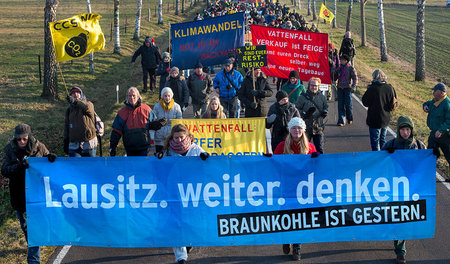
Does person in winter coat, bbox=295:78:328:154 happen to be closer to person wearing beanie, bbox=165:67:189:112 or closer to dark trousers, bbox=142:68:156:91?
person wearing beanie, bbox=165:67:189:112

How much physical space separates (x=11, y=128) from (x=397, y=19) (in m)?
60.2

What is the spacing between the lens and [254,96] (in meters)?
11.5

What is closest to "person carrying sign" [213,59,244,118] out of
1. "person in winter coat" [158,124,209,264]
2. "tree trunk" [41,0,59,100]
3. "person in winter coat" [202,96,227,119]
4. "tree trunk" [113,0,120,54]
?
"person in winter coat" [202,96,227,119]

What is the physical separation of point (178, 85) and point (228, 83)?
3.79 feet

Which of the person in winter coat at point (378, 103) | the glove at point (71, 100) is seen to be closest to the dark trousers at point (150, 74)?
the person in winter coat at point (378, 103)

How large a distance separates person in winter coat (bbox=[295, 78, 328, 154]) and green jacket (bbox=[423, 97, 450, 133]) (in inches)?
76.5

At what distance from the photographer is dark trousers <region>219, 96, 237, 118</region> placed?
12719 millimetres

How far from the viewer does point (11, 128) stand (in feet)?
52.0

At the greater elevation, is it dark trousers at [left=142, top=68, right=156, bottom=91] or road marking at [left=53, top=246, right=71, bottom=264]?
dark trousers at [left=142, top=68, right=156, bottom=91]

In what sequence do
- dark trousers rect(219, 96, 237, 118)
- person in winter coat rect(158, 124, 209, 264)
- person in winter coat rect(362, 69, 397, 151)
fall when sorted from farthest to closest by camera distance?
1. dark trousers rect(219, 96, 237, 118)
2. person in winter coat rect(362, 69, 397, 151)
3. person in winter coat rect(158, 124, 209, 264)

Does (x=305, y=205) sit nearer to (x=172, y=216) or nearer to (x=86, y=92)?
(x=172, y=216)

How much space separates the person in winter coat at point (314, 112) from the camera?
33.1 ft

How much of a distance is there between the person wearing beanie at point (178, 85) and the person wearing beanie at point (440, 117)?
5274mm

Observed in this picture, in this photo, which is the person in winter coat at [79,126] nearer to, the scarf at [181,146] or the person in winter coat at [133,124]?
the person in winter coat at [133,124]
